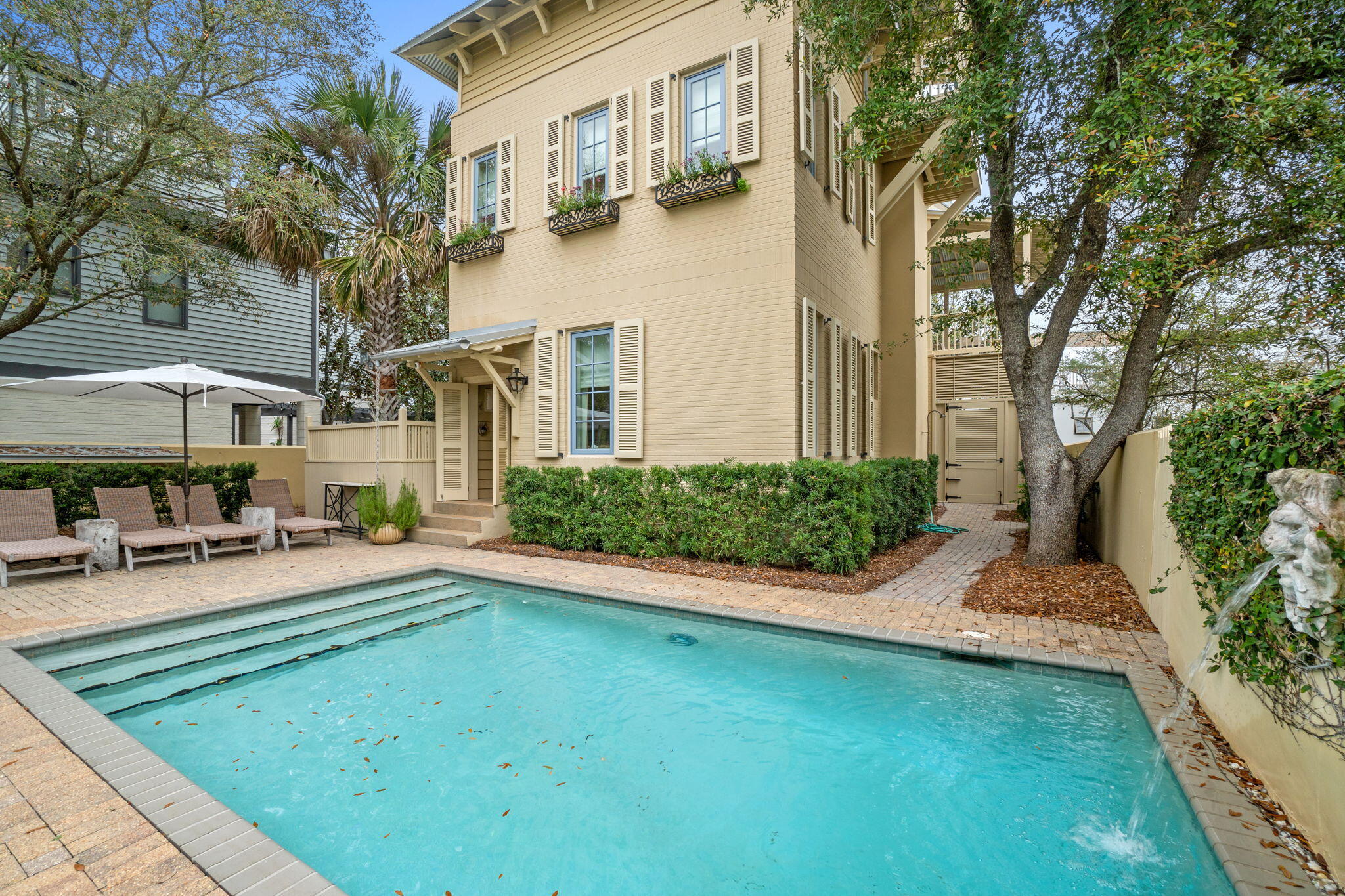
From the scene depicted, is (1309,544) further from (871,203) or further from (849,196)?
(871,203)

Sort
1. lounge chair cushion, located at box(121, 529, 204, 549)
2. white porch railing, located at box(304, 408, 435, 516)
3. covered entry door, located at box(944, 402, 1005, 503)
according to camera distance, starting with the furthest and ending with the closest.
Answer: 1. covered entry door, located at box(944, 402, 1005, 503)
2. white porch railing, located at box(304, 408, 435, 516)
3. lounge chair cushion, located at box(121, 529, 204, 549)

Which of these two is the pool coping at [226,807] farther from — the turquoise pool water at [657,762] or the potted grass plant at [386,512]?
the potted grass plant at [386,512]

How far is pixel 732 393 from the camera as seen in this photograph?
7906mm

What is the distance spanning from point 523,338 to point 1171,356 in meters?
9.67

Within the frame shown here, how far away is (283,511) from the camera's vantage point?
992 cm

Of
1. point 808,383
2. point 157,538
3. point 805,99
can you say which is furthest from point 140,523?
point 805,99

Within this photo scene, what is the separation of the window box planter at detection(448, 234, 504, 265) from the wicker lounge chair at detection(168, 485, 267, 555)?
16.8ft

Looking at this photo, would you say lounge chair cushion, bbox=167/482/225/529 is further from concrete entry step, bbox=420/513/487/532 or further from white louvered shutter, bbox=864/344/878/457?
white louvered shutter, bbox=864/344/878/457

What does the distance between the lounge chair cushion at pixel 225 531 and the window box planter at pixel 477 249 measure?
5178 millimetres

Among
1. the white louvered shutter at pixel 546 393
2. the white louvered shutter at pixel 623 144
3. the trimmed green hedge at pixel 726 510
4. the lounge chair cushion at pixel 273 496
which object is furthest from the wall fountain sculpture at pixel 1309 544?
the lounge chair cushion at pixel 273 496

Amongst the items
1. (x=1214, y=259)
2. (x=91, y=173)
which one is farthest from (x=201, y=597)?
(x=1214, y=259)

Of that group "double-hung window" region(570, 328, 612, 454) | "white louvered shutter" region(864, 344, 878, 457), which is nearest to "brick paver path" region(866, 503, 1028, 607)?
"white louvered shutter" region(864, 344, 878, 457)

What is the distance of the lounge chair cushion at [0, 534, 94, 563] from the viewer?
6605mm

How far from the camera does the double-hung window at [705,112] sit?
26.9 feet
